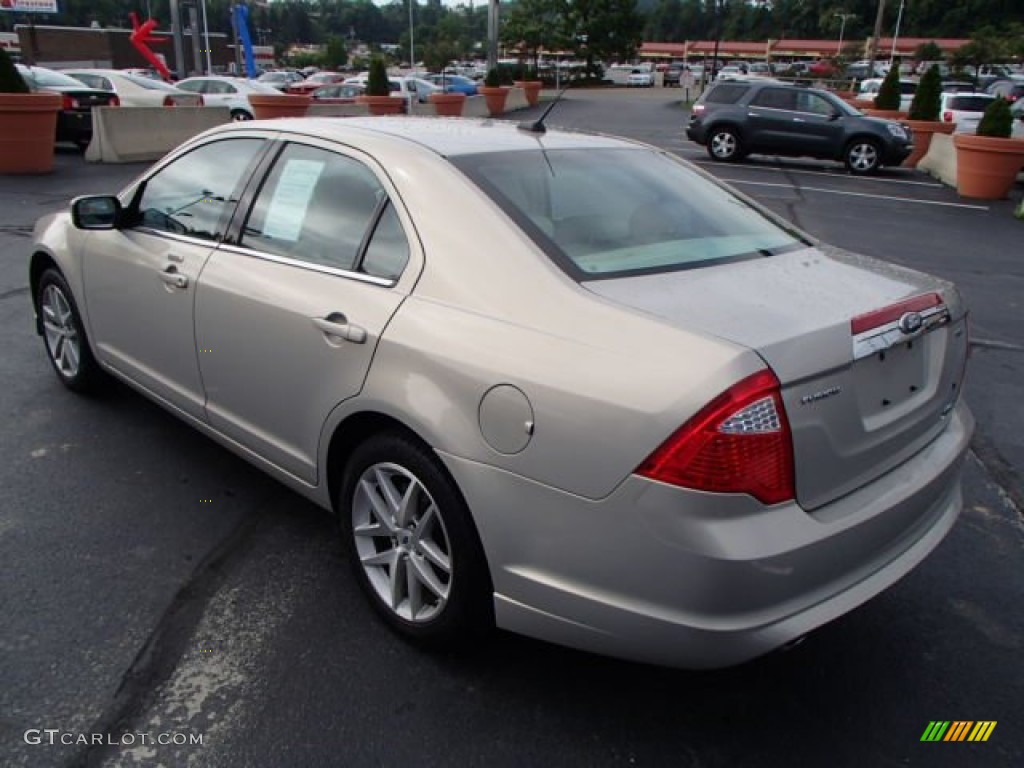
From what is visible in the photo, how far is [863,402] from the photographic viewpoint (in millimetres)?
2195

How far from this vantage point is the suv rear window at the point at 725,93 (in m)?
17.9

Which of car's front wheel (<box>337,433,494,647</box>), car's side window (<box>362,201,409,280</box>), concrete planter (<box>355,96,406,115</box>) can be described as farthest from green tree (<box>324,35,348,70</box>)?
car's front wheel (<box>337,433,494,647</box>)

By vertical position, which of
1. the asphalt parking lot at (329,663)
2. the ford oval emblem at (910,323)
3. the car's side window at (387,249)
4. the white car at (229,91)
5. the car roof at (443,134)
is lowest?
the asphalt parking lot at (329,663)

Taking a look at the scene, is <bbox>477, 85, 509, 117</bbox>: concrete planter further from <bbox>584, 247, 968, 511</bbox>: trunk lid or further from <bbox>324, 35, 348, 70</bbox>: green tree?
<bbox>324, 35, 348, 70</bbox>: green tree

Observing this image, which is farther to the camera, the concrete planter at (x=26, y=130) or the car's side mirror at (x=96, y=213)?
the concrete planter at (x=26, y=130)

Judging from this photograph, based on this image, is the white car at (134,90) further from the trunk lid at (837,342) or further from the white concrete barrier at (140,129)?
the trunk lid at (837,342)

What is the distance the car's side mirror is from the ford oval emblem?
330cm

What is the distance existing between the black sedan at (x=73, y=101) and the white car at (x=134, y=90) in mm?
1033

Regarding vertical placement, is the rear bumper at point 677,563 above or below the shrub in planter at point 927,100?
below

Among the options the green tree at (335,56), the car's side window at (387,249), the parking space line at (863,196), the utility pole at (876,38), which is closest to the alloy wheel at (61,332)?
the car's side window at (387,249)

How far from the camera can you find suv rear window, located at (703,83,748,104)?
58.6 ft

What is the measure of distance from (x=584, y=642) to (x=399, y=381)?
898 millimetres

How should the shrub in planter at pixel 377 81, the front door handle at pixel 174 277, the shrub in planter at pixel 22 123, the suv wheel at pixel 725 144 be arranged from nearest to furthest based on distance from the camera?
the front door handle at pixel 174 277, the shrub in planter at pixel 22 123, the suv wheel at pixel 725 144, the shrub in planter at pixel 377 81

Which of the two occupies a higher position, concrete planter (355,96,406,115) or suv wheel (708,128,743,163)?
concrete planter (355,96,406,115)
